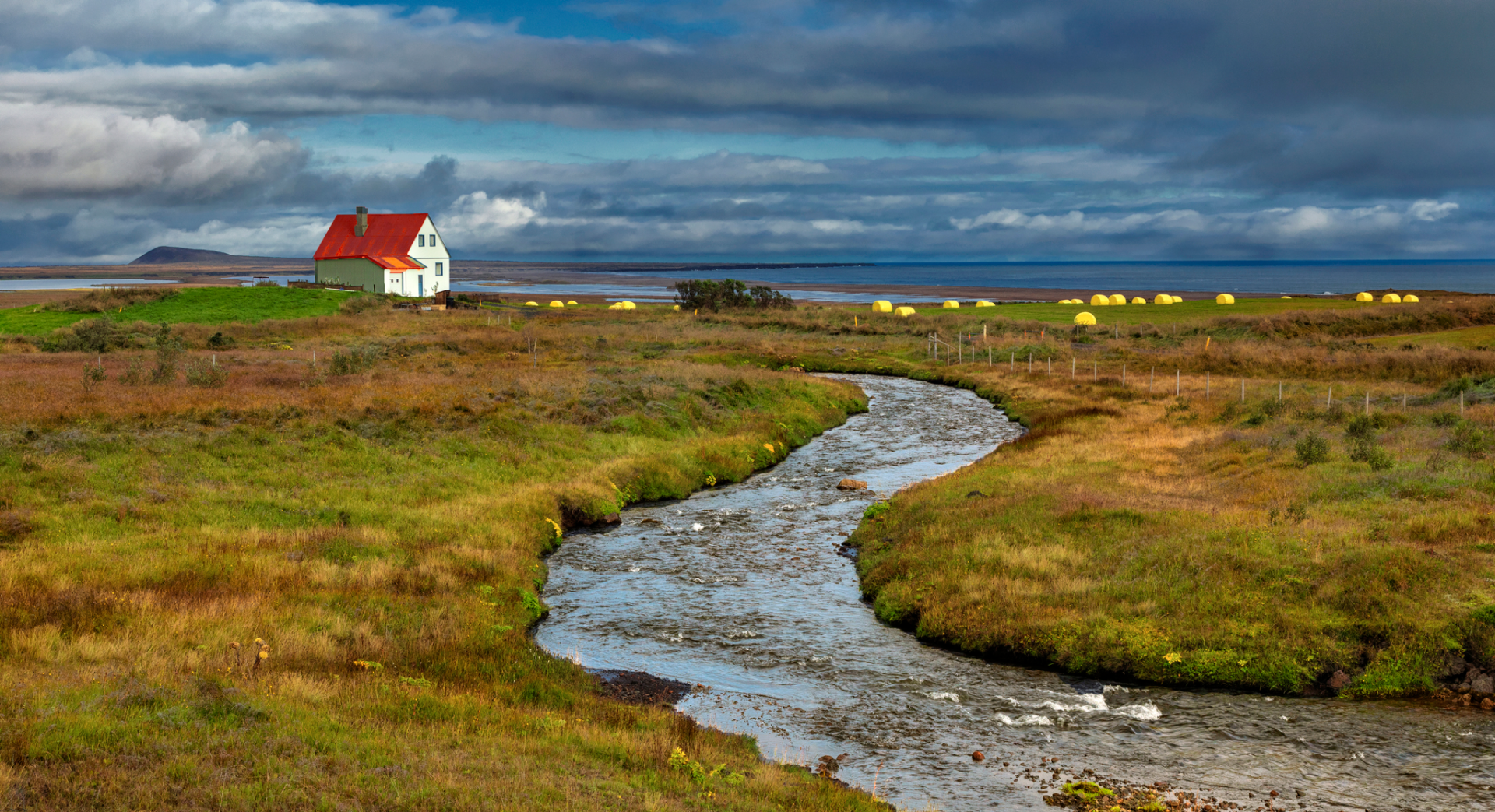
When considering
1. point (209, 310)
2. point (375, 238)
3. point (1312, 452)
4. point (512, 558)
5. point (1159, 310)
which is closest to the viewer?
point (512, 558)

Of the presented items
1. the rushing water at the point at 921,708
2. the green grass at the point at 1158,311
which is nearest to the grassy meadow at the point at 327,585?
the rushing water at the point at 921,708

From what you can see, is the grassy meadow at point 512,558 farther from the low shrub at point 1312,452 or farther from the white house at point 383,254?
the white house at point 383,254

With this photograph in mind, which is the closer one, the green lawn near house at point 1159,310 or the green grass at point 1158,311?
the green lawn near house at point 1159,310

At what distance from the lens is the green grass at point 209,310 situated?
241 ft

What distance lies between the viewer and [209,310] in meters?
83.6

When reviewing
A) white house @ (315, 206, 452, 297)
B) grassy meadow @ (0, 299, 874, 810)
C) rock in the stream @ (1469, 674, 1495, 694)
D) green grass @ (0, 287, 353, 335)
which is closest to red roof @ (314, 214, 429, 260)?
white house @ (315, 206, 452, 297)

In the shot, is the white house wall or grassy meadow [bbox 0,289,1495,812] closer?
grassy meadow [bbox 0,289,1495,812]

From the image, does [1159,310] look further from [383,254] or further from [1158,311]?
[383,254]

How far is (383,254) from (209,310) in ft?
83.2

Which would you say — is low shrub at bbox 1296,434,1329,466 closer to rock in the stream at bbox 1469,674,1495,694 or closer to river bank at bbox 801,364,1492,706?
river bank at bbox 801,364,1492,706

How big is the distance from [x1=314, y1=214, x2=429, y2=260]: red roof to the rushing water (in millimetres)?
89170

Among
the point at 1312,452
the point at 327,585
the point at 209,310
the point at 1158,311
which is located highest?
the point at 1158,311

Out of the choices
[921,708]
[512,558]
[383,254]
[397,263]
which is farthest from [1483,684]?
[383,254]

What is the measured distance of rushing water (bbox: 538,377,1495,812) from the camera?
1383cm
